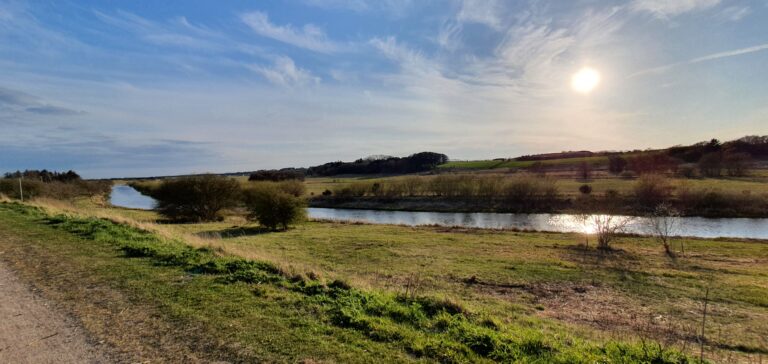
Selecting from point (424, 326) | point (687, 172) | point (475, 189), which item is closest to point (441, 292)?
point (424, 326)

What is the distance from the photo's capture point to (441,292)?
11.2 metres

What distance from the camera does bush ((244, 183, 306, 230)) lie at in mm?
30625

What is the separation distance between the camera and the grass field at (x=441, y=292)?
541cm

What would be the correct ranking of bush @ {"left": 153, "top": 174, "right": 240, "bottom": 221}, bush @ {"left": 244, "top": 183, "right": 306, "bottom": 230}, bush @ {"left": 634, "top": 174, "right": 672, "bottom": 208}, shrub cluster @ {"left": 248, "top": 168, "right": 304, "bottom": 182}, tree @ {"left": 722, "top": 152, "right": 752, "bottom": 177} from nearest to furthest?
1. bush @ {"left": 244, "top": 183, "right": 306, "bottom": 230}
2. bush @ {"left": 153, "top": 174, "right": 240, "bottom": 221}
3. bush @ {"left": 634, "top": 174, "right": 672, "bottom": 208}
4. tree @ {"left": 722, "top": 152, "right": 752, "bottom": 177}
5. shrub cluster @ {"left": 248, "top": 168, "right": 304, "bottom": 182}

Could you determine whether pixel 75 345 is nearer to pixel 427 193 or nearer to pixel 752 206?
pixel 752 206

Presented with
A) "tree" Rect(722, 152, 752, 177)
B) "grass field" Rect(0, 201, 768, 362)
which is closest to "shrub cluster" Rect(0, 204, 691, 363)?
"grass field" Rect(0, 201, 768, 362)

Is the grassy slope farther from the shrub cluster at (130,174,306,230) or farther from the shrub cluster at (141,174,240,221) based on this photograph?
the shrub cluster at (141,174,240,221)

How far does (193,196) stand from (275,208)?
11.9 metres

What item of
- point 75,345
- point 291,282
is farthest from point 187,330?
point 291,282

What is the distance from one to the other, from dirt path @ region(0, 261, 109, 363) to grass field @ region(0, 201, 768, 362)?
0.42 m

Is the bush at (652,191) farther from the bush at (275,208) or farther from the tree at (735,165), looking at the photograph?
the bush at (275,208)

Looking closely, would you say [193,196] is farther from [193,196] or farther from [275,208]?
[275,208]

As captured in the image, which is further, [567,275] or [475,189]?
[475,189]

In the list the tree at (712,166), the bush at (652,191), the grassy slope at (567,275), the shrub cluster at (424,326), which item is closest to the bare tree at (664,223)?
the grassy slope at (567,275)
